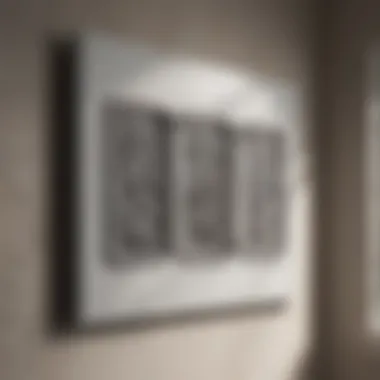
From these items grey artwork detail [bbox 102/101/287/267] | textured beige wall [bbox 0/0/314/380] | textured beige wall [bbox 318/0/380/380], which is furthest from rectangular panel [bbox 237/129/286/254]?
textured beige wall [bbox 318/0/380/380]

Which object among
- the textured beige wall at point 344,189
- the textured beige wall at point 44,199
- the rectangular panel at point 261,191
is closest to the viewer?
the textured beige wall at point 44,199

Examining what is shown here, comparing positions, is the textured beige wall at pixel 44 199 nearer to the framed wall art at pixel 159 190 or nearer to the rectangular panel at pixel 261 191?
the framed wall art at pixel 159 190

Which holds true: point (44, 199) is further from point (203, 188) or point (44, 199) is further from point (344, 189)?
point (344, 189)

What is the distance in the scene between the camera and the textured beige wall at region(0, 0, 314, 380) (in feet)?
5.54

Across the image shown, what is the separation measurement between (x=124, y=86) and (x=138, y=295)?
0.50 metres

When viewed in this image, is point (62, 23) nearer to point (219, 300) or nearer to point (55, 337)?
point (55, 337)

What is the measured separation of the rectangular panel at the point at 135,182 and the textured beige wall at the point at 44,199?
0.57ft

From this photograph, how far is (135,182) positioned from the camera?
75.9 inches

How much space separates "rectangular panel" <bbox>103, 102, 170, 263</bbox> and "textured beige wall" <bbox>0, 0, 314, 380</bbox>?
0.17m

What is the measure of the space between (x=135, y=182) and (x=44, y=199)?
10.2 inches

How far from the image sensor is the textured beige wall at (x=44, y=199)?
169 centimetres

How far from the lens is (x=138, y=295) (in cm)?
192

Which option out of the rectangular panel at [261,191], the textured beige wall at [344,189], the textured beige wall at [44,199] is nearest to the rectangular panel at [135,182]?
the textured beige wall at [44,199]

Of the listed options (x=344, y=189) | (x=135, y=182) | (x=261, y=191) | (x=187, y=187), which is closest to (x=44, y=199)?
(x=135, y=182)
